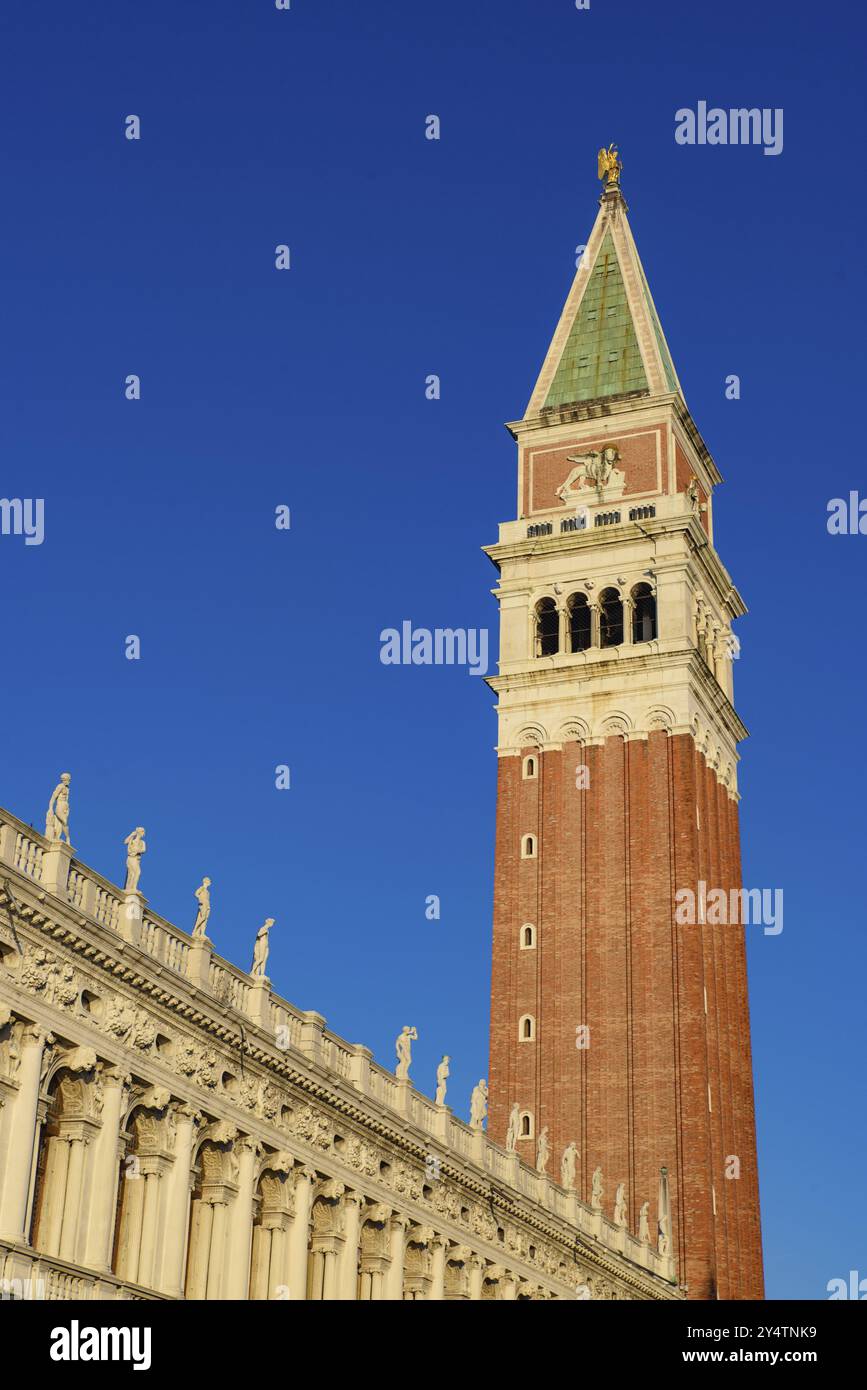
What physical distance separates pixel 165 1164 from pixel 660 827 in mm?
51359

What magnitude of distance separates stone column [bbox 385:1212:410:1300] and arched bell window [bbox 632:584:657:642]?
45233 millimetres

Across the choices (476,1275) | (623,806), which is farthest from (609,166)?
(476,1275)

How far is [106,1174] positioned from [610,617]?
197 feet

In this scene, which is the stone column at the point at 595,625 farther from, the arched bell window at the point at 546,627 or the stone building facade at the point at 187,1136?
the stone building facade at the point at 187,1136

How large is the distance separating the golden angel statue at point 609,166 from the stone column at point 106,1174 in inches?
3158

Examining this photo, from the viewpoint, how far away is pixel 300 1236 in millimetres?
47219

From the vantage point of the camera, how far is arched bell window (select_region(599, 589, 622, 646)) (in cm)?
9481

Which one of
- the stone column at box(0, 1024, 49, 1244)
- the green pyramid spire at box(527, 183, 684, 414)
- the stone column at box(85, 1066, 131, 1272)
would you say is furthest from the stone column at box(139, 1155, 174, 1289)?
the green pyramid spire at box(527, 183, 684, 414)

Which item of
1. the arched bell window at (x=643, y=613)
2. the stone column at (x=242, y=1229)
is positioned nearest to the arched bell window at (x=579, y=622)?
the arched bell window at (x=643, y=613)

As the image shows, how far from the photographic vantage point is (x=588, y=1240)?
224 feet

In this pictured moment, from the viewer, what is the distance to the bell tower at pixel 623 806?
84875mm

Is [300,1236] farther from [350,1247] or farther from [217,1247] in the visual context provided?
[217,1247]

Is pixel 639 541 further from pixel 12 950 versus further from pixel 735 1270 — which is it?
pixel 12 950
